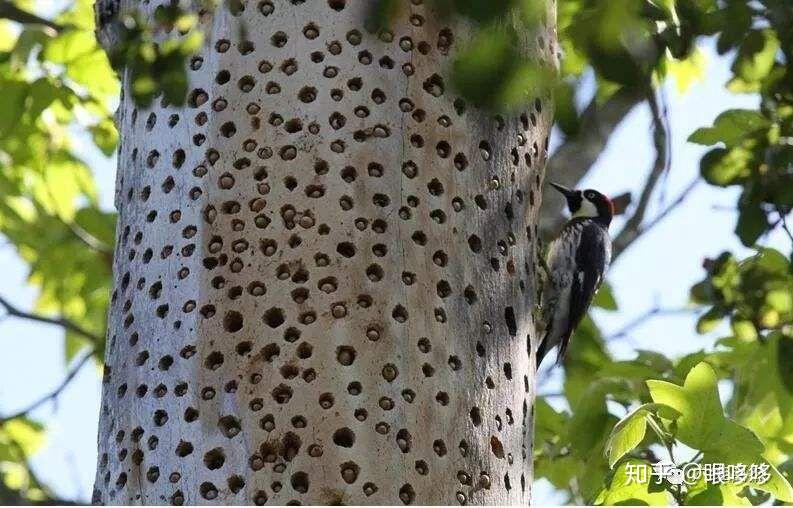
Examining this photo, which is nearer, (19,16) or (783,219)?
(783,219)

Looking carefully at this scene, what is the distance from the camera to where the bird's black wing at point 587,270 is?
13.3 feet

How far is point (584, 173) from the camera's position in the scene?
152 inches

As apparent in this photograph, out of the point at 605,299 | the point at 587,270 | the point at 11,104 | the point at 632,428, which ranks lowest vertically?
the point at 632,428

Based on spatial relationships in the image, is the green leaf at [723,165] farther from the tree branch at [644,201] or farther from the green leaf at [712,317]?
the tree branch at [644,201]

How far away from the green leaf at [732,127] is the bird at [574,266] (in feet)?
2.78

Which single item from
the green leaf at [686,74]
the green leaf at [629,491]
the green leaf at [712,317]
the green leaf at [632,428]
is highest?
the green leaf at [686,74]

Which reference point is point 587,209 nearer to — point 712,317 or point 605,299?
point 605,299

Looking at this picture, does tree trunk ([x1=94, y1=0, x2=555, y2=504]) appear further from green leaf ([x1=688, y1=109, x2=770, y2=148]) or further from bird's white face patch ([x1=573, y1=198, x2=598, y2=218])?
bird's white face patch ([x1=573, y1=198, x2=598, y2=218])

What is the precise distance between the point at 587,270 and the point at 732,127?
1.76 m

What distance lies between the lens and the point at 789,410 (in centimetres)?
308

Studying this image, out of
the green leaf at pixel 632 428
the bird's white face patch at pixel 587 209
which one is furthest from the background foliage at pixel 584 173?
the bird's white face patch at pixel 587 209

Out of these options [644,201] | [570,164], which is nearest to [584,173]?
[570,164]

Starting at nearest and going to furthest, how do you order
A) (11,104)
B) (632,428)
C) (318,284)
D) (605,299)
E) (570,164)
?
1. (318,284)
2. (632,428)
3. (11,104)
4. (570,164)
5. (605,299)

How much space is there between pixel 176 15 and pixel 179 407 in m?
0.65
